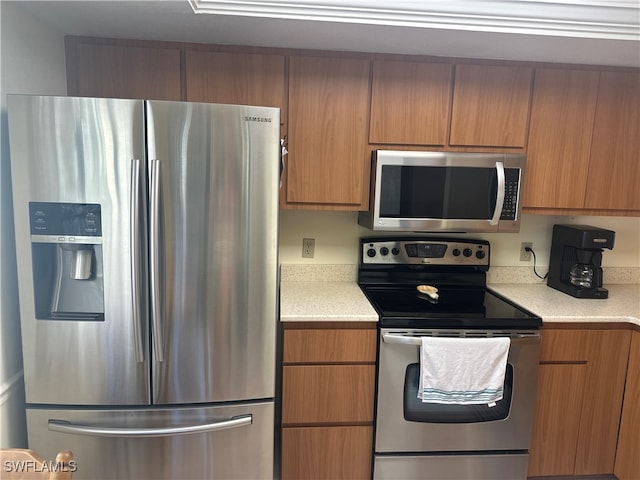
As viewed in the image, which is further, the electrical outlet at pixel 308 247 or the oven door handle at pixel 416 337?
the electrical outlet at pixel 308 247

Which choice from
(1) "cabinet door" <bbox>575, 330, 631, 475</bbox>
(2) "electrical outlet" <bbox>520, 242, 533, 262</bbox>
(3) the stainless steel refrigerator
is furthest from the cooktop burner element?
(3) the stainless steel refrigerator

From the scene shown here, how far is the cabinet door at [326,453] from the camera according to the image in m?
1.90

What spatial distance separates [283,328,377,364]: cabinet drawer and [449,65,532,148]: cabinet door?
1051 millimetres

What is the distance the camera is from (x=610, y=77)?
2.07 meters

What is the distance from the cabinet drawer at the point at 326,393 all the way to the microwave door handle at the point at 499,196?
925mm

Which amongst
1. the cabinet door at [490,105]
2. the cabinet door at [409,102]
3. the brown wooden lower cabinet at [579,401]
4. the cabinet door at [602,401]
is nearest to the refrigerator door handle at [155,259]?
the cabinet door at [409,102]

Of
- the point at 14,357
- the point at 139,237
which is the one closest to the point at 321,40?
the point at 139,237

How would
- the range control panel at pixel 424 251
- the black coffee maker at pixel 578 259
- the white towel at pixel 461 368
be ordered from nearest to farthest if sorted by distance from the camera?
1. the white towel at pixel 461 368
2. the black coffee maker at pixel 578 259
3. the range control panel at pixel 424 251

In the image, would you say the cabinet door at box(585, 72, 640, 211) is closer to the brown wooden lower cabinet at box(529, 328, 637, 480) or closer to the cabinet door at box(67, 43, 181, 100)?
the brown wooden lower cabinet at box(529, 328, 637, 480)

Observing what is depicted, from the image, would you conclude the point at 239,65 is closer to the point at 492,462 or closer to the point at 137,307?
the point at 137,307

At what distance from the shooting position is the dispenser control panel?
1445 millimetres

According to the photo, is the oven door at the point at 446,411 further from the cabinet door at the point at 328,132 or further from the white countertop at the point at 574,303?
the cabinet door at the point at 328,132

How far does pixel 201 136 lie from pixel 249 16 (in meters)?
0.53

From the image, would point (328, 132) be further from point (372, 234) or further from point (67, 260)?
point (67, 260)
